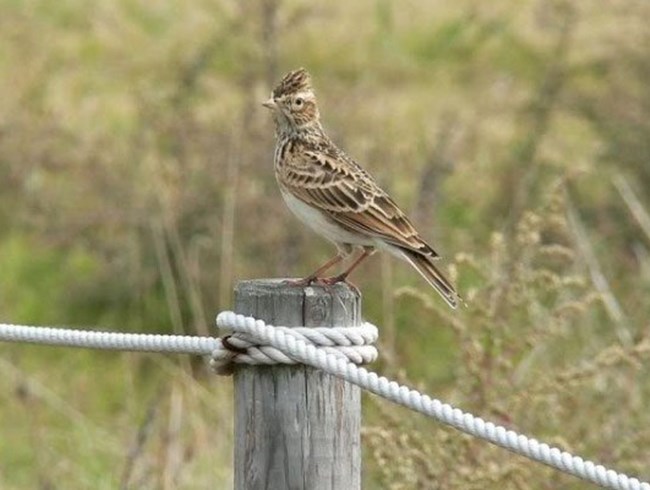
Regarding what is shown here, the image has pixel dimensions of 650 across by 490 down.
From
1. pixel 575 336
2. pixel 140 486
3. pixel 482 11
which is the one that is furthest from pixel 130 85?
pixel 140 486

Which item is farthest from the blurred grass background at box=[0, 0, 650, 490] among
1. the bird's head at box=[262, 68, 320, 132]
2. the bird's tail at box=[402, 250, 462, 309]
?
the bird's head at box=[262, 68, 320, 132]

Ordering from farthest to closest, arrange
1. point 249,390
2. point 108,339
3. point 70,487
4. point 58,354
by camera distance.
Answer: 1. point 58,354
2. point 70,487
3. point 108,339
4. point 249,390

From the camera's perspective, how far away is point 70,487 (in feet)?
27.3

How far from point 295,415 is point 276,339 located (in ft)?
0.63

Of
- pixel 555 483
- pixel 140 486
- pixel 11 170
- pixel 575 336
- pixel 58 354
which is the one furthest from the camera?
pixel 11 170

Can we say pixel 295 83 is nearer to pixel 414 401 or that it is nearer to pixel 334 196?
pixel 334 196

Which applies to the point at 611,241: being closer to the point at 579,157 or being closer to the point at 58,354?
the point at 579,157

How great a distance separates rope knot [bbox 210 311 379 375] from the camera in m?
4.26

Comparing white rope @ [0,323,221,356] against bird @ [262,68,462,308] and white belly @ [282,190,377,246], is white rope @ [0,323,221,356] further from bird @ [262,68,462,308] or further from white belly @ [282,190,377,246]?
white belly @ [282,190,377,246]

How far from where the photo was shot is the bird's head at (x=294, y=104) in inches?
271

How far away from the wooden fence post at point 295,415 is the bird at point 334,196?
1.68m

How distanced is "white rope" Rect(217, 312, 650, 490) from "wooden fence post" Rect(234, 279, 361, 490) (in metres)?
0.07

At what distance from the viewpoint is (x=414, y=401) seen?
4.18 meters

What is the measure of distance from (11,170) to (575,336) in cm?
488
